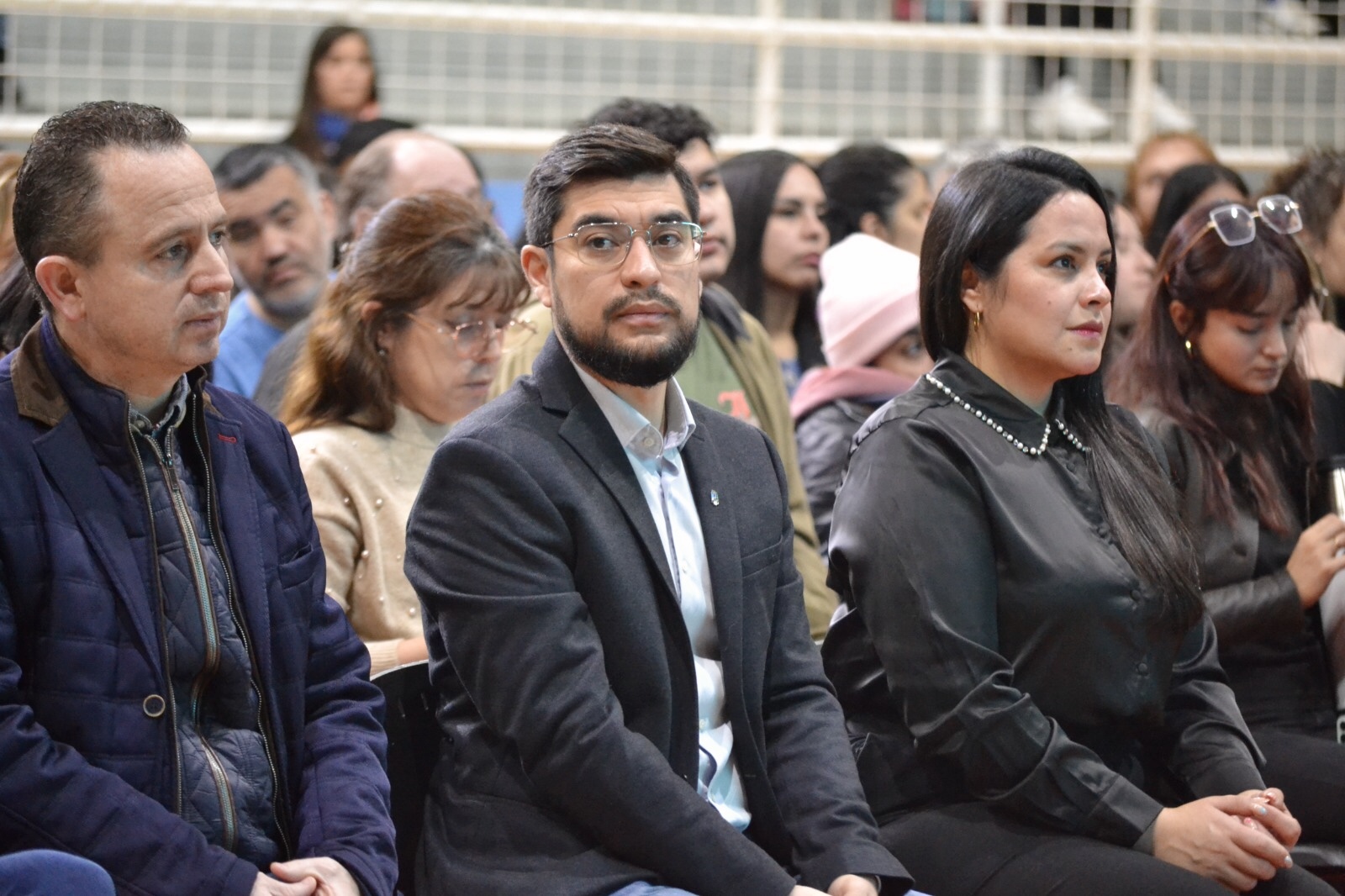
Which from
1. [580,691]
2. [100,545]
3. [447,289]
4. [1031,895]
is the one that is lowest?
[1031,895]

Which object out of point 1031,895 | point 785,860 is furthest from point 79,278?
point 1031,895

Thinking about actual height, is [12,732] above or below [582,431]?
below

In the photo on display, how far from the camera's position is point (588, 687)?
2094 millimetres

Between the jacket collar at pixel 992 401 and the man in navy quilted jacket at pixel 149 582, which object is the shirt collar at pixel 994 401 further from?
the man in navy quilted jacket at pixel 149 582

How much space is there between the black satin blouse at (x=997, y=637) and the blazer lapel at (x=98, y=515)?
108 cm

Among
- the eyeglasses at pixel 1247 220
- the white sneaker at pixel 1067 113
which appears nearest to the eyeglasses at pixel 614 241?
the eyeglasses at pixel 1247 220

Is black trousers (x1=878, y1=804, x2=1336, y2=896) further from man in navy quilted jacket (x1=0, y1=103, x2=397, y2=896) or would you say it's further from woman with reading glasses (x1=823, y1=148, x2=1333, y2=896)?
man in navy quilted jacket (x1=0, y1=103, x2=397, y2=896)

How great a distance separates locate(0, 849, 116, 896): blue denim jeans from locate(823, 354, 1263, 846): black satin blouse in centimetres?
121

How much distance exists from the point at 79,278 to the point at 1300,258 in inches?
94.4

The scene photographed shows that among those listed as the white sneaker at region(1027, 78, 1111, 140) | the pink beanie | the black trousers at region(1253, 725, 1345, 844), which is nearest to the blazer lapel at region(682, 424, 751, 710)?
the black trousers at region(1253, 725, 1345, 844)

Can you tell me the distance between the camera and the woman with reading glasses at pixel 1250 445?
9.94ft

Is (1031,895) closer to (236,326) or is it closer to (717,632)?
(717,632)

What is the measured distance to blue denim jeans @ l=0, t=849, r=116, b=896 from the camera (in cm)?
173

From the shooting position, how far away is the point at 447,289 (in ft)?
9.58
